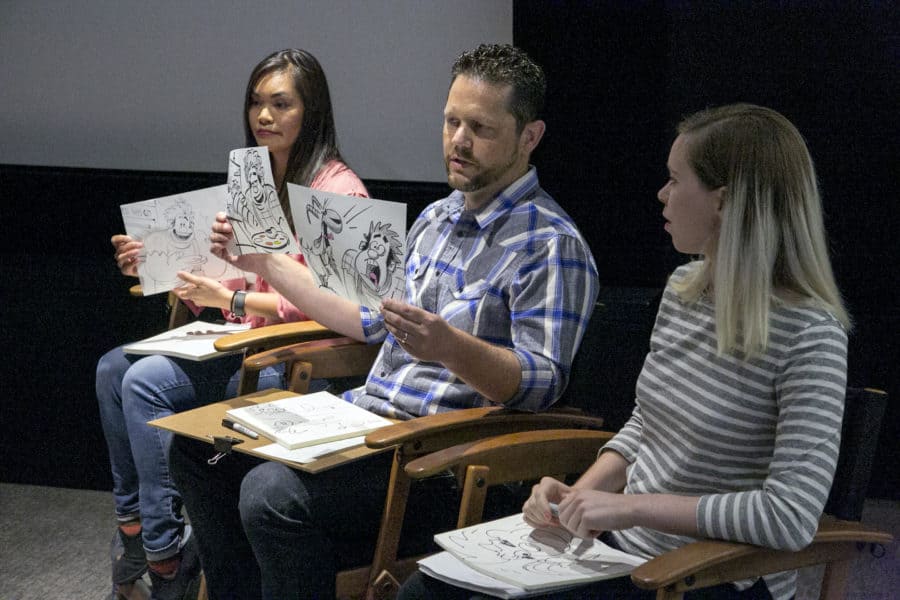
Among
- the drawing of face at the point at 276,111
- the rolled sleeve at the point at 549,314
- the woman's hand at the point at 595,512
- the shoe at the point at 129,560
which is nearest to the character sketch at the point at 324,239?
the rolled sleeve at the point at 549,314

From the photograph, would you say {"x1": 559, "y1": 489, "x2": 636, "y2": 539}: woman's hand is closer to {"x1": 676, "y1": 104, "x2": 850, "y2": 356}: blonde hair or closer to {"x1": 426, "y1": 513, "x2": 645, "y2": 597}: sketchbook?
{"x1": 426, "y1": 513, "x2": 645, "y2": 597}: sketchbook

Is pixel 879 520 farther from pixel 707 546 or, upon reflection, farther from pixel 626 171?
pixel 707 546

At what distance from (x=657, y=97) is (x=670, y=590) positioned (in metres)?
1.87

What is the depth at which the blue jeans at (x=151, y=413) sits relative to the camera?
112 inches

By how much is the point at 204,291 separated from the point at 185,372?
24cm

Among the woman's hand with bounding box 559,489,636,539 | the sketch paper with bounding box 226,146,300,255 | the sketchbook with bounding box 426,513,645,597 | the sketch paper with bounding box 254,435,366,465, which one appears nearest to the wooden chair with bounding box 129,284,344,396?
the sketch paper with bounding box 226,146,300,255

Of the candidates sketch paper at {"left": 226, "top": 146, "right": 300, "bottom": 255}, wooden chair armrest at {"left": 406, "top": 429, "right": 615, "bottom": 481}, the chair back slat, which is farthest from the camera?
sketch paper at {"left": 226, "top": 146, "right": 300, "bottom": 255}

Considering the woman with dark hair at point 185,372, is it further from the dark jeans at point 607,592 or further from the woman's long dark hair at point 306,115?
the dark jeans at point 607,592

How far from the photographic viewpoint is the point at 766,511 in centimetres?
161

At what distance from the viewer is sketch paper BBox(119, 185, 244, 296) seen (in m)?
2.87

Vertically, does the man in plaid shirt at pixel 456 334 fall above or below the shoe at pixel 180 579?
above

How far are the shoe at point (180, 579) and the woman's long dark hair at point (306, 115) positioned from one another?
982mm

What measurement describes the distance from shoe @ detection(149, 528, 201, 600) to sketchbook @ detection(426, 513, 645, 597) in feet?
4.04

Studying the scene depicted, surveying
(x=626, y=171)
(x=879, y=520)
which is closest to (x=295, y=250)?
(x=626, y=171)
